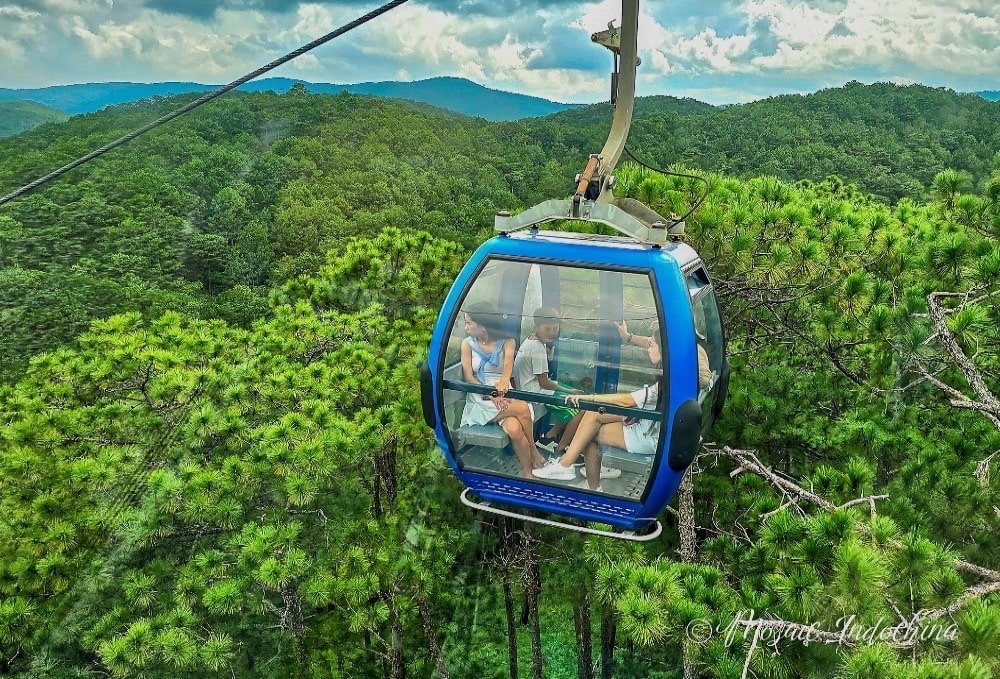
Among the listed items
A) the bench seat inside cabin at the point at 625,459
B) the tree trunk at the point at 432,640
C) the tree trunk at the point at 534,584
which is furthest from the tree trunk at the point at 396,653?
the bench seat inside cabin at the point at 625,459

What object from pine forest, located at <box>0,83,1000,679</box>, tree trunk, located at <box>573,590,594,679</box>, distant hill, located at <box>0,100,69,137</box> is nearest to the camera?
pine forest, located at <box>0,83,1000,679</box>

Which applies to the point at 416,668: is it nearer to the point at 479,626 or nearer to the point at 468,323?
the point at 479,626

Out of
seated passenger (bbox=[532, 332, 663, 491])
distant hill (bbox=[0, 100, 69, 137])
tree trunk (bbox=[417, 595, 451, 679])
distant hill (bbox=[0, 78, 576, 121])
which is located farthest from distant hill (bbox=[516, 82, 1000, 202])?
distant hill (bbox=[0, 100, 69, 137])

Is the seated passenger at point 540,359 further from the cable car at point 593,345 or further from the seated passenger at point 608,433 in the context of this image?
the seated passenger at point 608,433

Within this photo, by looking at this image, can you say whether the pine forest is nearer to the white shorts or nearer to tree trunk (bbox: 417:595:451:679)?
tree trunk (bbox: 417:595:451:679)

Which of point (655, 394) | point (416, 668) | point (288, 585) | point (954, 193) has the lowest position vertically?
point (416, 668)

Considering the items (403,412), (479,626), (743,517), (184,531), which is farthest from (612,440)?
(479,626)
